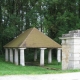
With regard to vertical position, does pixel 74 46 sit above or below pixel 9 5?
below

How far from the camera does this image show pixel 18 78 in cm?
1014

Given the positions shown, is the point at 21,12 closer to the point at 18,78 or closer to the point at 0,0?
the point at 0,0

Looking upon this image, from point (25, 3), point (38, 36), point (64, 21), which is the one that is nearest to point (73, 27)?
point (64, 21)

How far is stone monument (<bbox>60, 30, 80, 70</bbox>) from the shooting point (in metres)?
15.6

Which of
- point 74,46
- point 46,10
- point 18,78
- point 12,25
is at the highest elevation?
point 46,10

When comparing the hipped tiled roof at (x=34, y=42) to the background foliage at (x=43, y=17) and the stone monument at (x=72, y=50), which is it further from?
the stone monument at (x=72, y=50)

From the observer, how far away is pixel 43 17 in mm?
40438

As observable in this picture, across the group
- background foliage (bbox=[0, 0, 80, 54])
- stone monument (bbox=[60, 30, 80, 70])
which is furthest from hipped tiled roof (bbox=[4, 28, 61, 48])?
stone monument (bbox=[60, 30, 80, 70])

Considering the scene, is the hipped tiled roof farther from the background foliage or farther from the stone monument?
the stone monument

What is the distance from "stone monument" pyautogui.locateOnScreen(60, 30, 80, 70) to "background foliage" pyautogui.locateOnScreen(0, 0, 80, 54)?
18.3 m

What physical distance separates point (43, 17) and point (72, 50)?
25.1 meters

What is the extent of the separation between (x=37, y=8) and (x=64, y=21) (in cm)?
709

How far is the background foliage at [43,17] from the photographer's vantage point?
117 ft

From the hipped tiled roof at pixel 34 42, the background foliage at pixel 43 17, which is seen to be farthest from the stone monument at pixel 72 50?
the background foliage at pixel 43 17
